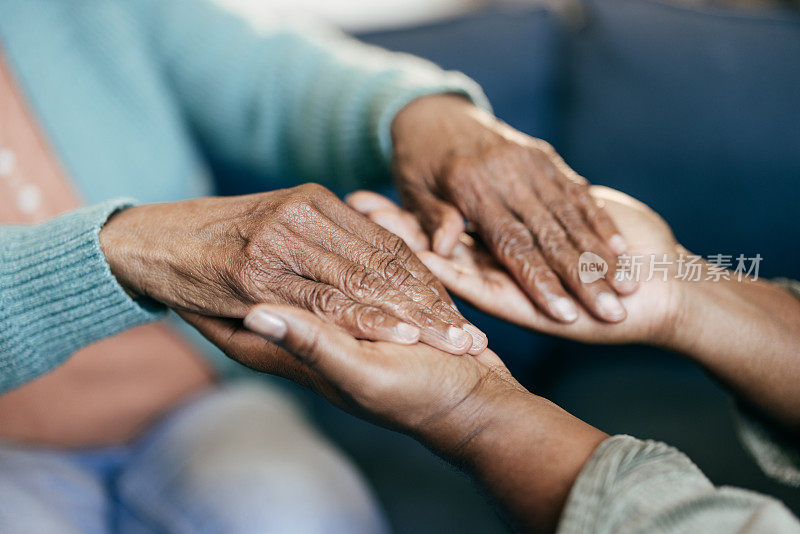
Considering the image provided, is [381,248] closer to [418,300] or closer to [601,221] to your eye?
[418,300]

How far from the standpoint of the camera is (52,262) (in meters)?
0.59

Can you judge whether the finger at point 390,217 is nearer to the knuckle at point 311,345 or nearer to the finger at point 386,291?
the finger at point 386,291

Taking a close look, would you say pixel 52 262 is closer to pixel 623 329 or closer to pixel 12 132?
pixel 12 132

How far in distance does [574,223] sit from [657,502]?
343 millimetres

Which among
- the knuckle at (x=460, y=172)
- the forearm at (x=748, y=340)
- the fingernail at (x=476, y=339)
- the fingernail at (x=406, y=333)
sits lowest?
the forearm at (x=748, y=340)

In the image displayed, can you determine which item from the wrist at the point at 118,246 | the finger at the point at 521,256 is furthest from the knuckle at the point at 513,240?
the wrist at the point at 118,246

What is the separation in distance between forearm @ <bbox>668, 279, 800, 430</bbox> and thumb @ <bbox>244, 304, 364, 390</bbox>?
1.39 feet

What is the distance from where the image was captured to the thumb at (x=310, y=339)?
428 mm

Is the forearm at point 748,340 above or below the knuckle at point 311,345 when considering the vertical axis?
below

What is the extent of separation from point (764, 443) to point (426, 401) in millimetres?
453

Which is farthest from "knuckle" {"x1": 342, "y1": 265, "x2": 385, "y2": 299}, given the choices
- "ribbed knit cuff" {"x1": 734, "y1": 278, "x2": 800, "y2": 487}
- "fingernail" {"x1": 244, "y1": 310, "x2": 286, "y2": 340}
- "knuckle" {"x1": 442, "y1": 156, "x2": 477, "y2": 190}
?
"ribbed knit cuff" {"x1": 734, "y1": 278, "x2": 800, "y2": 487}

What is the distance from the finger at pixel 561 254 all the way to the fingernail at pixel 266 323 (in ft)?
1.12

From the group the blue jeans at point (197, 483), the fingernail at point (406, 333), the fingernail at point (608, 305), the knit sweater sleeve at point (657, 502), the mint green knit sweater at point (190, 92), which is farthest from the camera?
the mint green knit sweater at point (190, 92)

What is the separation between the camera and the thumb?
0.43 m
